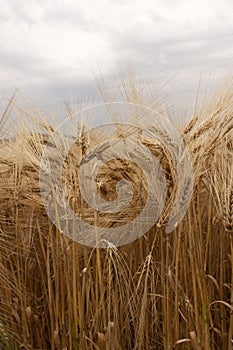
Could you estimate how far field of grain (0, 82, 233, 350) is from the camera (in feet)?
5.44

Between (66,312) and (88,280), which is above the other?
(88,280)

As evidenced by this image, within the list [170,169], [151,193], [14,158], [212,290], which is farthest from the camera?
[14,158]

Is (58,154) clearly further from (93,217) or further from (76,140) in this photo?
(93,217)

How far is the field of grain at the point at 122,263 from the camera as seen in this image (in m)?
1.66

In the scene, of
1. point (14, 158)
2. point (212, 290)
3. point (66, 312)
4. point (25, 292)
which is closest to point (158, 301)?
point (212, 290)

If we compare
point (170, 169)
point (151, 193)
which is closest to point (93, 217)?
point (151, 193)

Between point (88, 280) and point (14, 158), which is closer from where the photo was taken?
point (88, 280)

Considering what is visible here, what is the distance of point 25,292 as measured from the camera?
192 cm

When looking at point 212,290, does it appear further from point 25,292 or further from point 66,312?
point 25,292

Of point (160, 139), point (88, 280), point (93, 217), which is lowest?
point (88, 280)

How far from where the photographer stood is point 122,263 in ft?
5.87

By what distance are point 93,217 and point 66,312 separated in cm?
36

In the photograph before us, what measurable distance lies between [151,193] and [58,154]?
0.34 m

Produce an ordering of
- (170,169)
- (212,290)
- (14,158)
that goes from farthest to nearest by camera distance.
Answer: (14,158) < (212,290) < (170,169)
